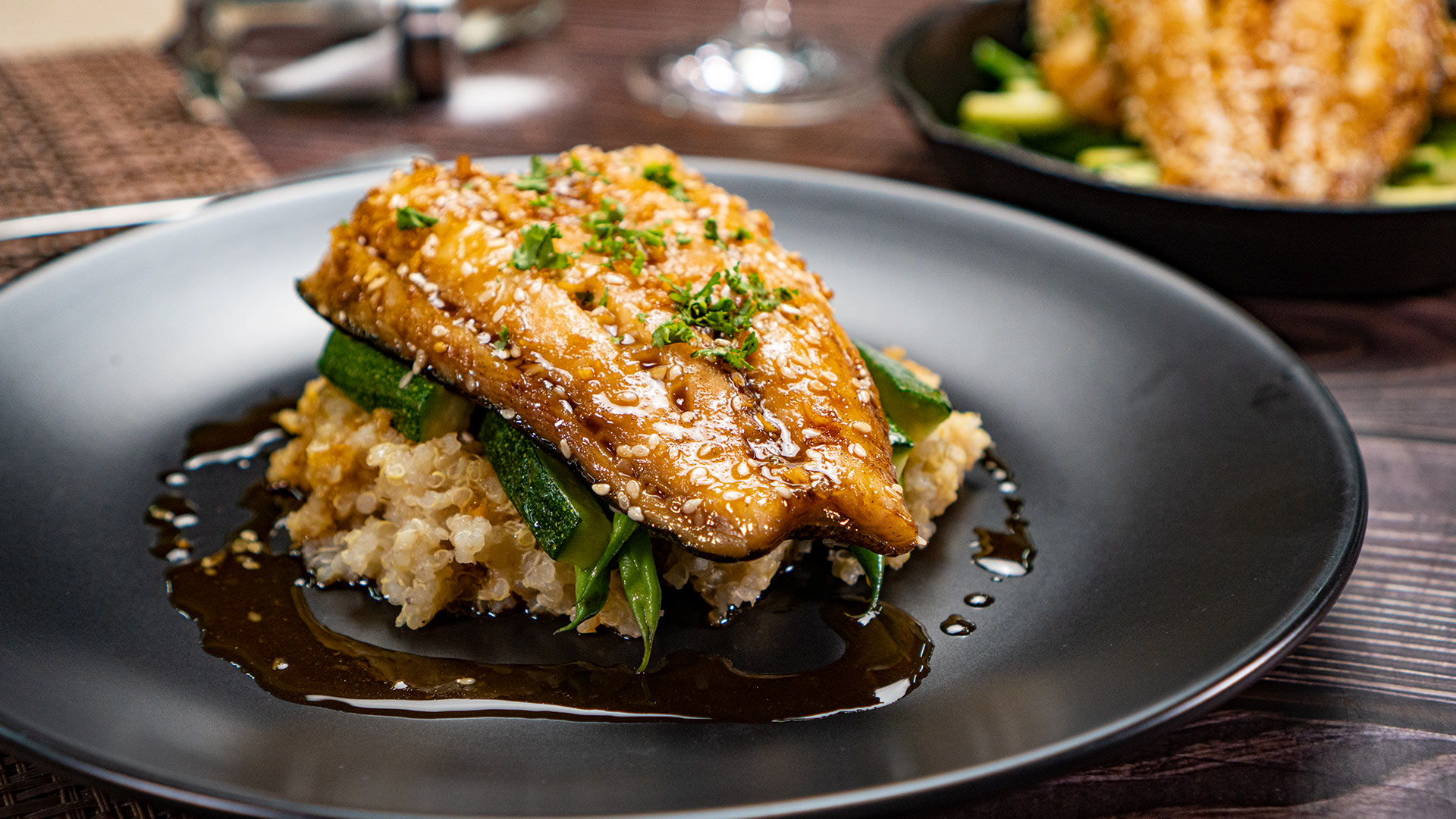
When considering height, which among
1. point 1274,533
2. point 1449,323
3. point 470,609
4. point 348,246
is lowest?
point 1449,323

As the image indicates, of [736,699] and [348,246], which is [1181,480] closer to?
[736,699]

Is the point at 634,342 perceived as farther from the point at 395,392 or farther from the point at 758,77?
the point at 758,77

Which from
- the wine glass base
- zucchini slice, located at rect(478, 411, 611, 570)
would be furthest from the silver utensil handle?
the wine glass base

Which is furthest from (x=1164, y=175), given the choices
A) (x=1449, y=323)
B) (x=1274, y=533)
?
(x=1274, y=533)

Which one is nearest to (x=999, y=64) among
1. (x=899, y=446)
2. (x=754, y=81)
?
(x=754, y=81)

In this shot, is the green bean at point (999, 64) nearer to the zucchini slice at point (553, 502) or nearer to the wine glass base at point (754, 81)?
the wine glass base at point (754, 81)

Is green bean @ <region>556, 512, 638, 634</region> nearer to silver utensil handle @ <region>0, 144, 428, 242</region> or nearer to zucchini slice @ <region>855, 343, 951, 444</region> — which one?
zucchini slice @ <region>855, 343, 951, 444</region>
